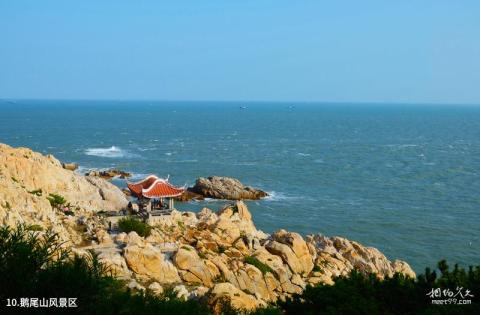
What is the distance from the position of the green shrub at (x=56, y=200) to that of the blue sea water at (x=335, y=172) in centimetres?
2018

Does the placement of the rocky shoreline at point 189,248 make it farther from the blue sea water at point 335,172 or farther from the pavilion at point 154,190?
the blue sea water at point 335,172

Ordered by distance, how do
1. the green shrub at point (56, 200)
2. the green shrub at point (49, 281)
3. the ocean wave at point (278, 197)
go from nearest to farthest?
the green shrub at point (49, 281)
the green shrub at point (56, 200)
the ocean wave at point (278, 197)

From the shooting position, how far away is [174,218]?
1368 inches

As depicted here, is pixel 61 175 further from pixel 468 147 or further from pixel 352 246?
pixel 468 147

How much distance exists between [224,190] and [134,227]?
3350cm

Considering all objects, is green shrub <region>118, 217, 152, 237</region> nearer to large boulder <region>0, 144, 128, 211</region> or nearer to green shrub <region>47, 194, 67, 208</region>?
green shrub <region>47, 194, 67, 208</region>

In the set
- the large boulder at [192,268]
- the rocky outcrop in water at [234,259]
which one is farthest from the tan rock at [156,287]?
the large boulder at [192,268]

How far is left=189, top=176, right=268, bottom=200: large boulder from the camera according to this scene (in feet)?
208

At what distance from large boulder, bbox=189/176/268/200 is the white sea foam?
3221 centimetres

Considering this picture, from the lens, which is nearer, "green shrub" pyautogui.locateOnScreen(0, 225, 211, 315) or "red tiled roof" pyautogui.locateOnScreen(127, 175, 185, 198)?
"green shrub" pyautogui.locateOnScreen(0, 225, 211, 315)

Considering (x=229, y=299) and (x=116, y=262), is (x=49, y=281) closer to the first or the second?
(x=229, y=299)

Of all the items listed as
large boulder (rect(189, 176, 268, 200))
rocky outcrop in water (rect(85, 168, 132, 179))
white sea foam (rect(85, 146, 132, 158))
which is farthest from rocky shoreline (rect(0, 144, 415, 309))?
white sea foam (rect(85, 146, 132, 158))

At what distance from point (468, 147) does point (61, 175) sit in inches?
3835

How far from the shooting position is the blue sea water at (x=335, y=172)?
164 ft
